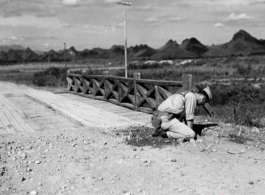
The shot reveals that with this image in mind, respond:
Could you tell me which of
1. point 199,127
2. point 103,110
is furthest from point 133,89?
point 199,127

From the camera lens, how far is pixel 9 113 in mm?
10633

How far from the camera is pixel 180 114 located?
694cm

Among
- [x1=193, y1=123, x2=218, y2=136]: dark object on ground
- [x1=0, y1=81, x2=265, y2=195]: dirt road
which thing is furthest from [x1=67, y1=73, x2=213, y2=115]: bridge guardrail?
[x1=0, y1=81, x2=265, y2=195]: dirt road

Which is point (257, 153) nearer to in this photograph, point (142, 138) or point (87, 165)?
point (142, 138)

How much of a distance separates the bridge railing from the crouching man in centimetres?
141

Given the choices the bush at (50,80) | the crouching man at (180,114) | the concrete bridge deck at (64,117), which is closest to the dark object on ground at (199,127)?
the crouching man at (180,114)

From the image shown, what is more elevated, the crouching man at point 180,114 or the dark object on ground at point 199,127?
the crouching man at point 180,114

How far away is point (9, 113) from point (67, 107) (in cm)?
176

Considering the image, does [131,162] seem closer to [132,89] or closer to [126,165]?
[126,165]

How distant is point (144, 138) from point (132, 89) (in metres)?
4.28

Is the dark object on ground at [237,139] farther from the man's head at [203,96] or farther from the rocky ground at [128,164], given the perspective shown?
the man's head at [203,96]

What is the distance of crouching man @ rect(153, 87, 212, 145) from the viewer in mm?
6547

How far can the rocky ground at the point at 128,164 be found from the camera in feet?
14.7

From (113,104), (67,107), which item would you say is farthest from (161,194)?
(113,104)
